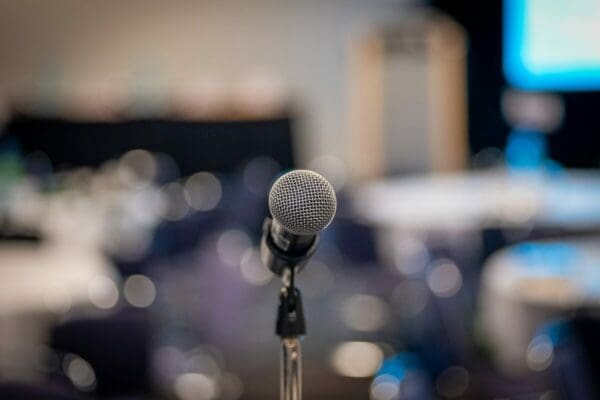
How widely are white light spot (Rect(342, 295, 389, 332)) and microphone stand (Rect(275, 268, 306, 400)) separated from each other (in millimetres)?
2925

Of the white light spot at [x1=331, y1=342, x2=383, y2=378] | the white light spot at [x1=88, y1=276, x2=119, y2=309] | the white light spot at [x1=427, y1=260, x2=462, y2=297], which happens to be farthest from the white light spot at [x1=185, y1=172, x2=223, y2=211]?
the white light spot at [x1=331, y1=342, x2=383, y2=378]

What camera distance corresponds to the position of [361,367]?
3.53 metres

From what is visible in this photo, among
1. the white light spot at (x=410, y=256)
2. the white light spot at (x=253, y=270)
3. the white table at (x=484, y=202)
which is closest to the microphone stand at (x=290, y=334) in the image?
the white light spot at (x=253, y=270)

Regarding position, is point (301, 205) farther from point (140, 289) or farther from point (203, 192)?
point (203, 192)

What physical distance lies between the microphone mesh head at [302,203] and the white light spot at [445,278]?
3342 mm

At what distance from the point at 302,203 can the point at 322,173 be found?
0.88m

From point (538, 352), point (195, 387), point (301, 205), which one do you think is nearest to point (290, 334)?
point (301, 205)

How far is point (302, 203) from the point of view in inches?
50.8

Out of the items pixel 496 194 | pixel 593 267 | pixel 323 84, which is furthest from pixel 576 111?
pixel 593 267

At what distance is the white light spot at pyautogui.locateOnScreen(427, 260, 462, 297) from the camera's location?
4688 mm

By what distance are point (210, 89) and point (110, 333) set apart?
6.65m

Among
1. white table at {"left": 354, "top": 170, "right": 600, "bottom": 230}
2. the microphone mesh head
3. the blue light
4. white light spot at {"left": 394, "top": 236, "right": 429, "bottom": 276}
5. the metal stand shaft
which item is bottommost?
the metal stand shaft

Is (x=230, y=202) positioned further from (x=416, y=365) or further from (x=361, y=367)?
(x=361, y=367)

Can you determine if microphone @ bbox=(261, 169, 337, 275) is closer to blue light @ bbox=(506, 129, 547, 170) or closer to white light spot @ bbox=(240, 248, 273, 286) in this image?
white light spot @ bbox=(240, 248, 273, 286)
